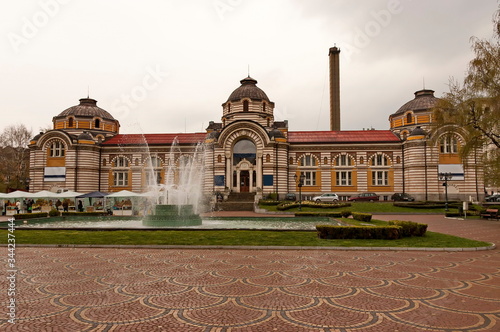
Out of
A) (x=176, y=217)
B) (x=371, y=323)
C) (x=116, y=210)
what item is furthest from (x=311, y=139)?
(x=371, y=323)

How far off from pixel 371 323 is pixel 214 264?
5.68m

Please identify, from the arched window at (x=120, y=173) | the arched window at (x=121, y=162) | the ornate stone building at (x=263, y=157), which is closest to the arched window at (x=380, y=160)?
the ornate stone building at (x=263, y=157)

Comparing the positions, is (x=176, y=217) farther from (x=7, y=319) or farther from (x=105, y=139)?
(x=105, y=139)

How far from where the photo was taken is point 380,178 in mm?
49344

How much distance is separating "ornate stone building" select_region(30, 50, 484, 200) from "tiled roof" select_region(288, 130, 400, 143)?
0.48ft

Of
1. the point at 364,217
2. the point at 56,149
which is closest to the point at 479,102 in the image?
the point at 364,217

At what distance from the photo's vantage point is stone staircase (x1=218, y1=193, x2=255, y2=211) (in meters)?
41.3

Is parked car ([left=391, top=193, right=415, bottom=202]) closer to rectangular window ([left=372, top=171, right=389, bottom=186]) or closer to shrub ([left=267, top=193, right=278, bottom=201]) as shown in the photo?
rectangular window ([left=372, top=171, right=389, bottom=186])

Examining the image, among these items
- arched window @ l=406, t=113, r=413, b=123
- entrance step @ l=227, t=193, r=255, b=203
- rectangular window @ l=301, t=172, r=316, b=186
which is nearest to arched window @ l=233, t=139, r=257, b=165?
entrance step @ l=227, t=193, r=255, b=203

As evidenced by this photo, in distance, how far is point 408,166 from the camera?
155 feet

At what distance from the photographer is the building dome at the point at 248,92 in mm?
52531

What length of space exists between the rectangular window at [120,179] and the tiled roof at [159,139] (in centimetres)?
486

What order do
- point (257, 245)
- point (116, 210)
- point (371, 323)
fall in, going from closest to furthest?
point (371, 323), point (257, 245), point (116, 210)

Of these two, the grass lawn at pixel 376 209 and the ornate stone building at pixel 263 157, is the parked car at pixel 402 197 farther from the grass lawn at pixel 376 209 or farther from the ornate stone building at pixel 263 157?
the grass lawn at pixel 376 209
